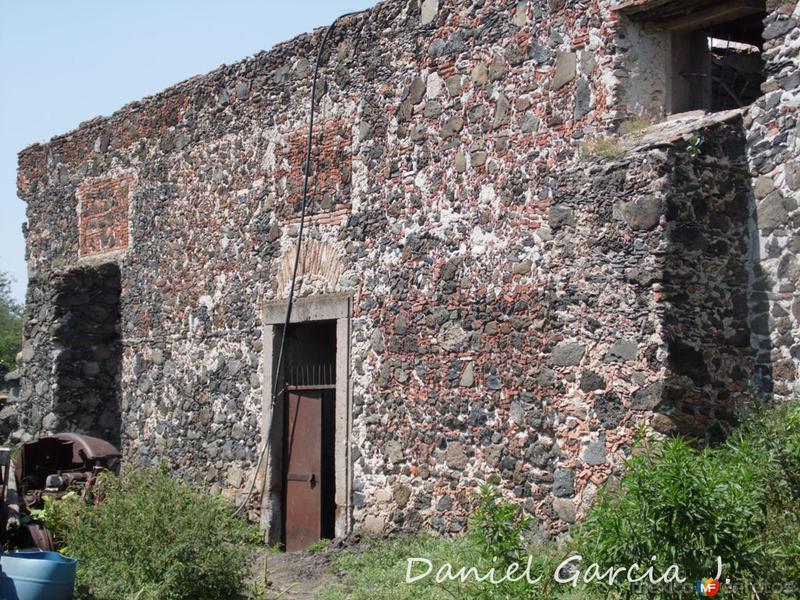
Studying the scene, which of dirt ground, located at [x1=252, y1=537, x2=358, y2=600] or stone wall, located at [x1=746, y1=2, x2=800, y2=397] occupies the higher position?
stone wall, located at [x1=746, y1=2, x2=800, y2=397]

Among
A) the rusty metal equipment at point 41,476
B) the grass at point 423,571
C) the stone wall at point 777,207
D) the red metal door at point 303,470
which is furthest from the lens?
the red metal door at point 303,470

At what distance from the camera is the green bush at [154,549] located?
7.82m

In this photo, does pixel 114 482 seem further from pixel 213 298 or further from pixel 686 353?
→ pixel 686 353

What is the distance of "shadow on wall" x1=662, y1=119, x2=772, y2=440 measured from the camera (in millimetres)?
7238

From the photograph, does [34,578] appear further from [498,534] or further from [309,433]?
[309,433]

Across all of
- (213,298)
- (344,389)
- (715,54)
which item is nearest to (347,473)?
(344,389)

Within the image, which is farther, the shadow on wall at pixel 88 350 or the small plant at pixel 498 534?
the shadow on wall at pixel 88 350

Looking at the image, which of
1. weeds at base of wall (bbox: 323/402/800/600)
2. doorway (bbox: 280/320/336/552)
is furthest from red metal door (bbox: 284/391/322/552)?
weeds at base of wall (bbox: 323/402/800/600)

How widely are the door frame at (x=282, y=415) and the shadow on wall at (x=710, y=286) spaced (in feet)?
12.1

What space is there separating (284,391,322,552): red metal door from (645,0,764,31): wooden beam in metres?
4.87

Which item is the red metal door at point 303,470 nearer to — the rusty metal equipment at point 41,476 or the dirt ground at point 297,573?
the dirt ground at point 297,573

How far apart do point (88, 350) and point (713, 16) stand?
9.15 m

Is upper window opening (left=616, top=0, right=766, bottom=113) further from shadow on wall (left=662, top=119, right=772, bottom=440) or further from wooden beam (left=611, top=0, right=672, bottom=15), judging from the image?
shadow on wall (left=662, top=119, right=772, bottom=440)

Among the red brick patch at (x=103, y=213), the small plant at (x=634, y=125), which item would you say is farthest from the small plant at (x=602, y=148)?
the red brick patch at (x=103, y=213)
